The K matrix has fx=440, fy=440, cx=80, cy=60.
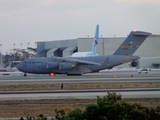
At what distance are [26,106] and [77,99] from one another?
4.39 meters

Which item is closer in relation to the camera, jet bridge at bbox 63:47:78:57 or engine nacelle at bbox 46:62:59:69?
engine nacelle at bbox 46:62:59:69

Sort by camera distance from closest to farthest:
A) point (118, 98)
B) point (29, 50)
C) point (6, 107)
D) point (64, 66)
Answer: point (118, 98)
point (6, 107)
point (64, 66)
point (29, 50)

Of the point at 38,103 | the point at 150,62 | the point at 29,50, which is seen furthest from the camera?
the point at 29,50

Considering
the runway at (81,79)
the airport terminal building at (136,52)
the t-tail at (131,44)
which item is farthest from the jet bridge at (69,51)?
the runway at (81,79)

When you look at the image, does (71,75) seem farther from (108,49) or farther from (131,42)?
(108,49)

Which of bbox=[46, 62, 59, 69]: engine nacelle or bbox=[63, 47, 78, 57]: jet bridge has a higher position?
bbox=[63, 47, 78, 57]: jet bridge

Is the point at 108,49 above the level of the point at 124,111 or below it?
above

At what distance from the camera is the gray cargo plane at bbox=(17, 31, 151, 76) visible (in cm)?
6894

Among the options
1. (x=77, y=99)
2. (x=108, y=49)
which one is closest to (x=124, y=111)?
(x=77, y=99)

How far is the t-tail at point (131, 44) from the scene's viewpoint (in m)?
70.4

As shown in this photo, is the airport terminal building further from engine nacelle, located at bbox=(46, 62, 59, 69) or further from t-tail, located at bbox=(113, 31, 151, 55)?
engine nacelle, located at bbox=(46, 62, 59, 69)

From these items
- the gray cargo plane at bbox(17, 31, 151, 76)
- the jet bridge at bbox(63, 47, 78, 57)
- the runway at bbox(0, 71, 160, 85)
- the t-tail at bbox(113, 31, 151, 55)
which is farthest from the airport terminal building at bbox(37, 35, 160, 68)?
the runway at bbox(0, 71, 160, 85)

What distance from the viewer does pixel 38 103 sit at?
2780 cm

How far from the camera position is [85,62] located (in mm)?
68938
